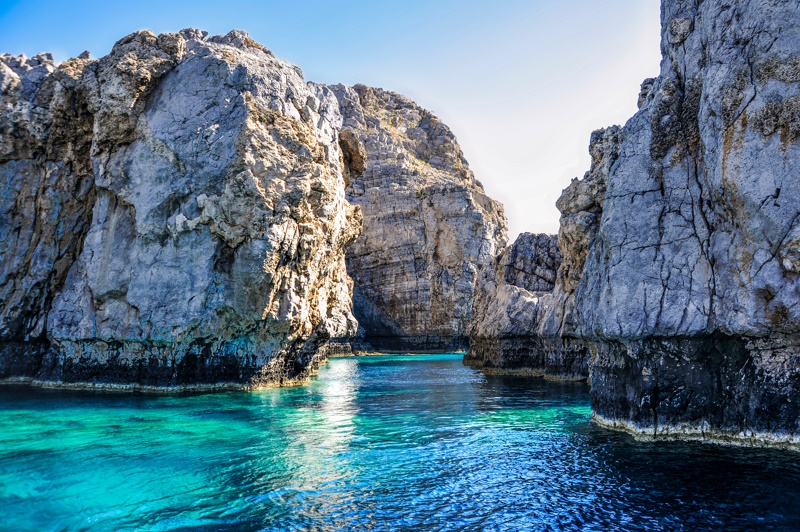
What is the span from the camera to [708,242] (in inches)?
634

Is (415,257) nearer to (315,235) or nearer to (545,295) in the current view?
(545,295)

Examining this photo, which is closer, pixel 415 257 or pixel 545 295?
pixel 545 295

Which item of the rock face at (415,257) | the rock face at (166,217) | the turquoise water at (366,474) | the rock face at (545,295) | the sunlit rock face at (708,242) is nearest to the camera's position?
the turquoise water at (366,474)

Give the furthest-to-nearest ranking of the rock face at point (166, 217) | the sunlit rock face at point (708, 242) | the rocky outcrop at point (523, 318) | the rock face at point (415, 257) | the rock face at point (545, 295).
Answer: the rock face at point (415, 257), the rocky outcrop at point (523, 318), the rock face at point (545, 295), the rock face at point (166, 217), the sunlit rock face at point (708, 242)

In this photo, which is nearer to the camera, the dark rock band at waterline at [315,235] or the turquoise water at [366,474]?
the turquoise water at [366,474]

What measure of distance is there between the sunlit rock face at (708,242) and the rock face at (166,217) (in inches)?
726

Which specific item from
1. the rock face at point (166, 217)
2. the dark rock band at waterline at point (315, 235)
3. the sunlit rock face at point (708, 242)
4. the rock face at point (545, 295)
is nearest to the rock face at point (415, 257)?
the rock face at point (545, 295)

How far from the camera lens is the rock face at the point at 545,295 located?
3225 cm

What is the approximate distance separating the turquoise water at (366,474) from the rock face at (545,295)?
41.5ft

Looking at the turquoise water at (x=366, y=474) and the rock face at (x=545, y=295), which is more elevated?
the rock face at (x=545, y=295)

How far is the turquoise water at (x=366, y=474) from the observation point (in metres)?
10.9

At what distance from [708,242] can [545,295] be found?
97.6 feet

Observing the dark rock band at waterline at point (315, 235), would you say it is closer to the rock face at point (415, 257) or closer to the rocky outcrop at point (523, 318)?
the rocky outcrop at point (523, 318)

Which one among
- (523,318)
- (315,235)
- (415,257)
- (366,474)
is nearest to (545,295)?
(523,318)
